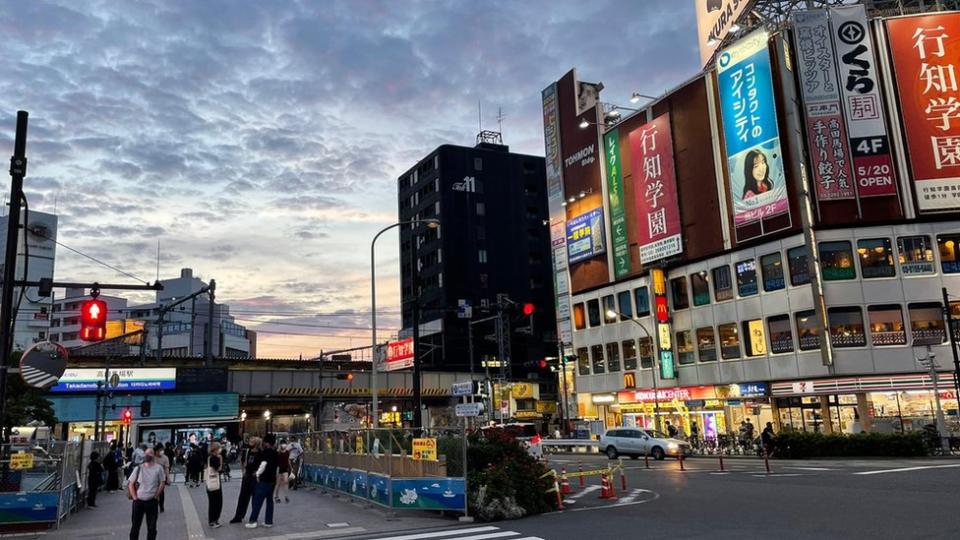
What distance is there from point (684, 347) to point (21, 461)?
4321cm

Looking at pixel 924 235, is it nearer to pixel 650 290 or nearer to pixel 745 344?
pixel 745 344

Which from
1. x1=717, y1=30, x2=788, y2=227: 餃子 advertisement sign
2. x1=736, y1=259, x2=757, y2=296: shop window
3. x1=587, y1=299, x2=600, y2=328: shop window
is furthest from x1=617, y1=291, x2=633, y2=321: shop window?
x1=717, y1=30, x2=788, y2=227: 餃子 advertisement sign

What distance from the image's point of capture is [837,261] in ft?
136

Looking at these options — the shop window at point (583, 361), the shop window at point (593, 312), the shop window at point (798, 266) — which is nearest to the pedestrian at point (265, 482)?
the shop window at point (798, 266)

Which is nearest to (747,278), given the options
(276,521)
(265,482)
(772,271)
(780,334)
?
(772,271)

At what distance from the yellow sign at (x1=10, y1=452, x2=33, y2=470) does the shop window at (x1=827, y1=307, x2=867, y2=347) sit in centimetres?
3930

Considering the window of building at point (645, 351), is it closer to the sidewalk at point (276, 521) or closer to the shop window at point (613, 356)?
the shop window at point (613, 356)

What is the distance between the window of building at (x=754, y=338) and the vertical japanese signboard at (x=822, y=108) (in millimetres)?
8903

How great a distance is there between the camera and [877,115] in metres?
41.8

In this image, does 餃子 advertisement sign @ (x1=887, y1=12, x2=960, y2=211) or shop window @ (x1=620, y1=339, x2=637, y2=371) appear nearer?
餃子 advertisement sign @ (x1=887, y1=12, x2=960, y2=211)

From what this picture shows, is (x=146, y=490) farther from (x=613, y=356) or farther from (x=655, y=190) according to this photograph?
(x=613, y=356)

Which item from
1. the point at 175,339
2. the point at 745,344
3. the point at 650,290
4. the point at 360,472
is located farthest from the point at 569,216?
the point at 175,339

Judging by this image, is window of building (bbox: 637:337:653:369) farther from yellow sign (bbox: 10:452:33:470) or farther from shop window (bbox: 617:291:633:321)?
yellow sign (bbox: 10:452:33:470)

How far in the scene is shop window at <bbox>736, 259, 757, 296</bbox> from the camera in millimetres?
45406
